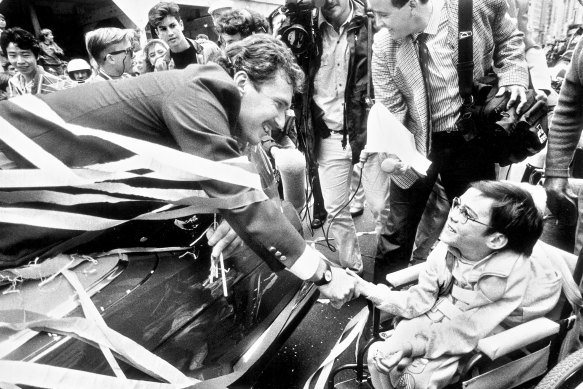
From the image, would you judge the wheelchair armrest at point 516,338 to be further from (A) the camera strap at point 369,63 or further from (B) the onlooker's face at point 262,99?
(A) the camera strap at point 369,63

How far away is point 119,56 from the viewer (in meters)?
3.55

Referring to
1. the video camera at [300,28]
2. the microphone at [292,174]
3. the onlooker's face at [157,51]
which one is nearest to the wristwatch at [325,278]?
the microphone at [292,174]

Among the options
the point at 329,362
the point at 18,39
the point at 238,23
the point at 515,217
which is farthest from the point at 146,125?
the point at 18,39

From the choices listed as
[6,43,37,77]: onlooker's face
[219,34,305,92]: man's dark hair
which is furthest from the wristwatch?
[6,43,37,77]: onlooker's face

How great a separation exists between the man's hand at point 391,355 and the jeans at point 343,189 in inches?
57.0

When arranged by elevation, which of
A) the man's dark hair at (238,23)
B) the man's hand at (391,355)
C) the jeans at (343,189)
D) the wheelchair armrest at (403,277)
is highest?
the man's dark hair at (238,23)

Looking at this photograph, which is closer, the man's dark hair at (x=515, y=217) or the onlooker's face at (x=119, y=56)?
the man's dark hair at (x=515, y=217)

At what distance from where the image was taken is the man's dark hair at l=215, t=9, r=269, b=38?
3455 millimetres

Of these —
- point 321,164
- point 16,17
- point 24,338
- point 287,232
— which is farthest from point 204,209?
point 16,17

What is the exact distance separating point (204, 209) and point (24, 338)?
0.74 m

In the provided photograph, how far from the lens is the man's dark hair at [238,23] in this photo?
3.46 meters

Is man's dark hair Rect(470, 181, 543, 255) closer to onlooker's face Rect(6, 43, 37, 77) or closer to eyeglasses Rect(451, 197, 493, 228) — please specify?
eyeglasses Rect(451, 197, 493, 228)

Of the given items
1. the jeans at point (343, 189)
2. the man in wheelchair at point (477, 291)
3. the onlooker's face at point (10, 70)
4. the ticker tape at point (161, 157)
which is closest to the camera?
the ticker tape at point (161, 157)

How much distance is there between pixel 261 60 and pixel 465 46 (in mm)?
1175
